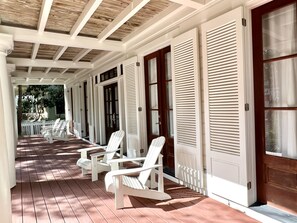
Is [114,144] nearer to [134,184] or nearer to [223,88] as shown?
[134,184]

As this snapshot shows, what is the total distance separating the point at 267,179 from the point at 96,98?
23.3 feet

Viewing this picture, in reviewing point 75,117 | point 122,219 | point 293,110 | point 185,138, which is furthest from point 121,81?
point 75,117

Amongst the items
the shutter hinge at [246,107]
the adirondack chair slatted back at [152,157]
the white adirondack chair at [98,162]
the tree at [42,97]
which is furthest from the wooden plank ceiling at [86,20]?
the tree at [42,97]

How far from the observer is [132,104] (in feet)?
19.7

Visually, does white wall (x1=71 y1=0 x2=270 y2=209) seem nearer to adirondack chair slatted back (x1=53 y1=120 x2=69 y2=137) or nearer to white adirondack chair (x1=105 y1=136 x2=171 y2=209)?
white adirondack chair (x1=105 y1=136 x2=171 y2=209)

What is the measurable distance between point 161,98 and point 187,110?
1161 mm

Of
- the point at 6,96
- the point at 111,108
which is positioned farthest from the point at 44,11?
the point at 111,108

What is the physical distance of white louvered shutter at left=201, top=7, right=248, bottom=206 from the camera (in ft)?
10.00

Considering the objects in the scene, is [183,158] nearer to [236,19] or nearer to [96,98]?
[236,19]

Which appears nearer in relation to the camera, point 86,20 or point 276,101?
point 276,101

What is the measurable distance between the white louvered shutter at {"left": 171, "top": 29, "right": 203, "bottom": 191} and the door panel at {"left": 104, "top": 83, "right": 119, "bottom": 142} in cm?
395

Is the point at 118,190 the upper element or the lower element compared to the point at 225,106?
lower

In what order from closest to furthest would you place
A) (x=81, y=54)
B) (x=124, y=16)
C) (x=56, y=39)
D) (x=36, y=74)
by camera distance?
(x=124, y=16), (x=56, y=39), (x=81, y=54), (x=36, y=74)

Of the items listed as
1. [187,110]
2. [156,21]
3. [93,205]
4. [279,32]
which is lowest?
[93,205]
